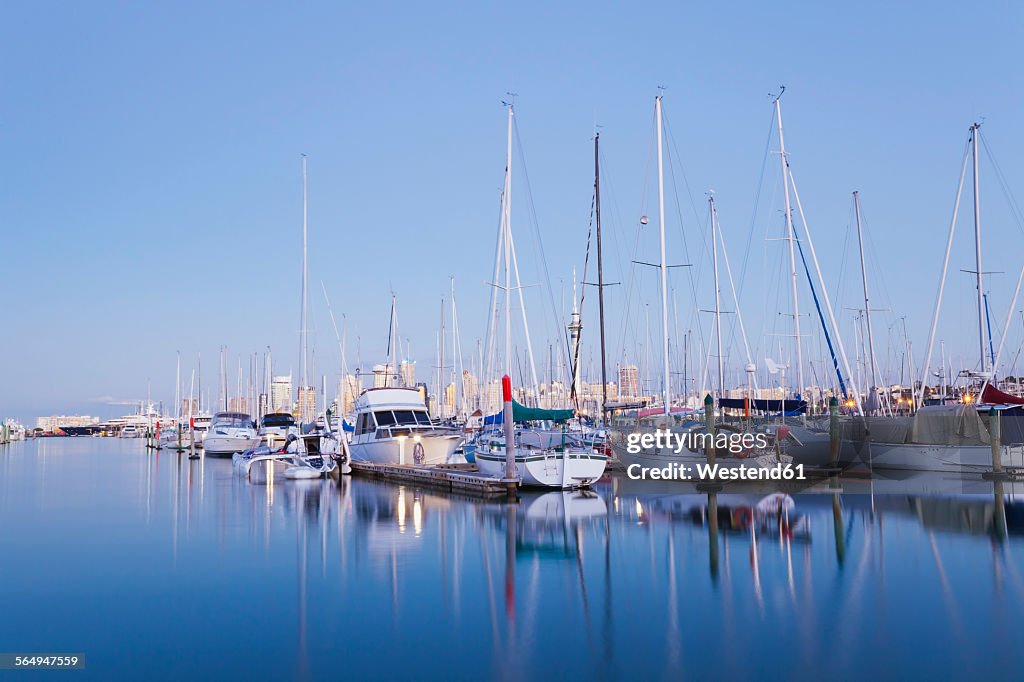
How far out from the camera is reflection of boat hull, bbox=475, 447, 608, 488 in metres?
30.8

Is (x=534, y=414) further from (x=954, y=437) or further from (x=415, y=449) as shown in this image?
(x=954, y=437)

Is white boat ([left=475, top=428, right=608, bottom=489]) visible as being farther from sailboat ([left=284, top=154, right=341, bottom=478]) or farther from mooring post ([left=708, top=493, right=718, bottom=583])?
sailboat ([left=284, top=154, right=341, bottom=478])

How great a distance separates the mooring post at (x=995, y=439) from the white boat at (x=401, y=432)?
77.1 ft

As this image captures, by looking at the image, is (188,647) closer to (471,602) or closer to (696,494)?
(471,602)

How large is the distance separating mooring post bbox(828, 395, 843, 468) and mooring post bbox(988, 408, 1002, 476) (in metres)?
5.40

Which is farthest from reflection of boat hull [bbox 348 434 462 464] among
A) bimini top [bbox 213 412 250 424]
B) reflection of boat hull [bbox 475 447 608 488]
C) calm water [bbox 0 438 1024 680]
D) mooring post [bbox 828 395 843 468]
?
bimini top [bbox 213 412 250 424]

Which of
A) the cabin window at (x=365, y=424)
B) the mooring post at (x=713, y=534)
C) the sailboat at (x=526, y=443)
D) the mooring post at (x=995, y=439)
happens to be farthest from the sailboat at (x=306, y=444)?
the mooring post at (x=995, y=439)

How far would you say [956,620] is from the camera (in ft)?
43.7

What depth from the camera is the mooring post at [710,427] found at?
1192 inches

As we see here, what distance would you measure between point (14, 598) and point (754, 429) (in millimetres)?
27517

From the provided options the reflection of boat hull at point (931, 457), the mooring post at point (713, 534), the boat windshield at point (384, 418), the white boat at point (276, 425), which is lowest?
the mooring post at point (713, 534)

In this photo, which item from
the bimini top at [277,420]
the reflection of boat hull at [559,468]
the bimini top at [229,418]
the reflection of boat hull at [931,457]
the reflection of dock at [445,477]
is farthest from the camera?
the bimini top at [229,418]

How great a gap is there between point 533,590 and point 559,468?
1507cm

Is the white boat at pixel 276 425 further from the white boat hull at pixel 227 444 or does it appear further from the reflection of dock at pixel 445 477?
the reflection of dock at pixel 445 477
